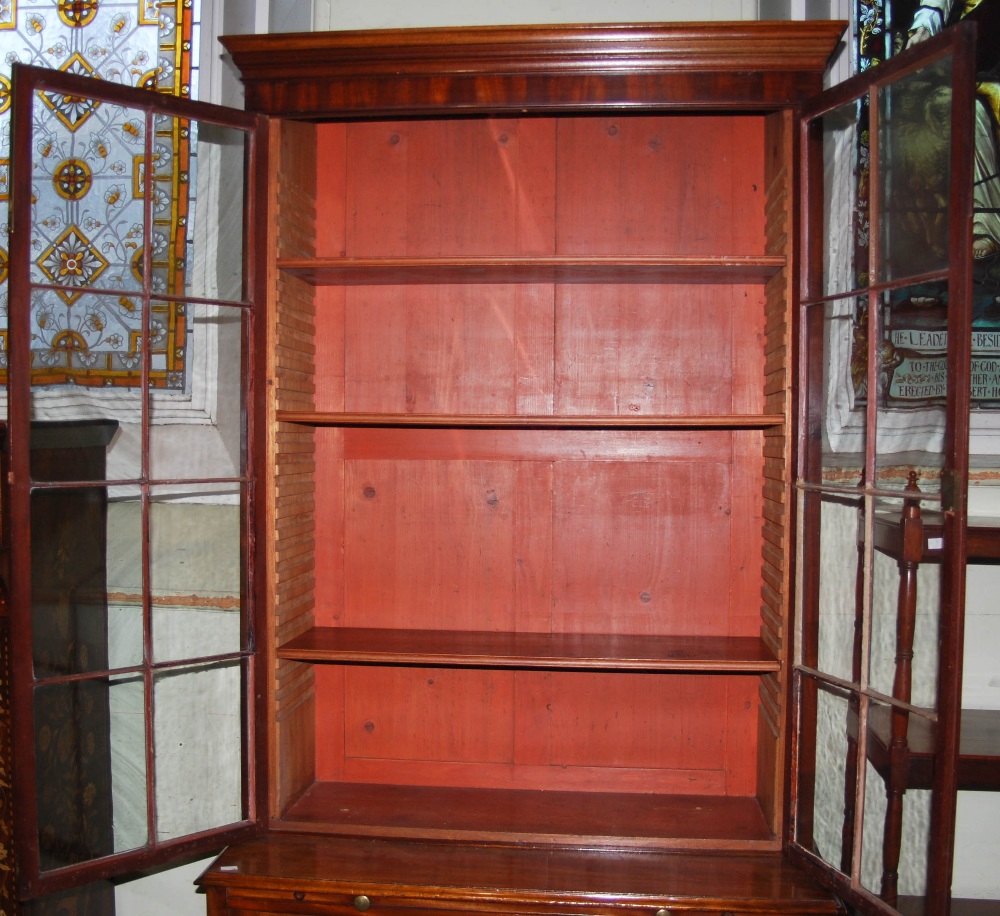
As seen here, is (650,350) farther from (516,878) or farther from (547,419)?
(516,878)

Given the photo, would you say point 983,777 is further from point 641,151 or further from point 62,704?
point 62,704

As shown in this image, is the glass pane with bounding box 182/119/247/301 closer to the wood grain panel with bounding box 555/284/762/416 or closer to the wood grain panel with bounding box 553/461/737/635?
the wood grain panel with bounding box 555/284/762/416

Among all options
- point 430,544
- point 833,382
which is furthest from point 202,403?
point 833,382

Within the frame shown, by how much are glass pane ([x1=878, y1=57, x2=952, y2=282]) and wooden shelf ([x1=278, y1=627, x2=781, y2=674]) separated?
37.5 inches

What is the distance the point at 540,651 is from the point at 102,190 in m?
1.62

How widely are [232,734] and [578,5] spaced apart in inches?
85.9

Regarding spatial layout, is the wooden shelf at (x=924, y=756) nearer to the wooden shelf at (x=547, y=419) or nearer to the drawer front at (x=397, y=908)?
the drawer front at (x=397, y=908)

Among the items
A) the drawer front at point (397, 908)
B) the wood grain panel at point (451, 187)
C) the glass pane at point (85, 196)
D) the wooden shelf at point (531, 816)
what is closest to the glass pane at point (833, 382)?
the wood grain panel at point (451, 187)

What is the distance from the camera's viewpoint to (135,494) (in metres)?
1.84

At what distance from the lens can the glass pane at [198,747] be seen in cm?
191

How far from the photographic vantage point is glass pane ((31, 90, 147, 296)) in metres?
1.80

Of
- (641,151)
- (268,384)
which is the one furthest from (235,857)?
(641,151)

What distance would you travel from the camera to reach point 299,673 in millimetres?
2084

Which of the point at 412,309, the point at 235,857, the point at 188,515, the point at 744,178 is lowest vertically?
the point at 235,857
